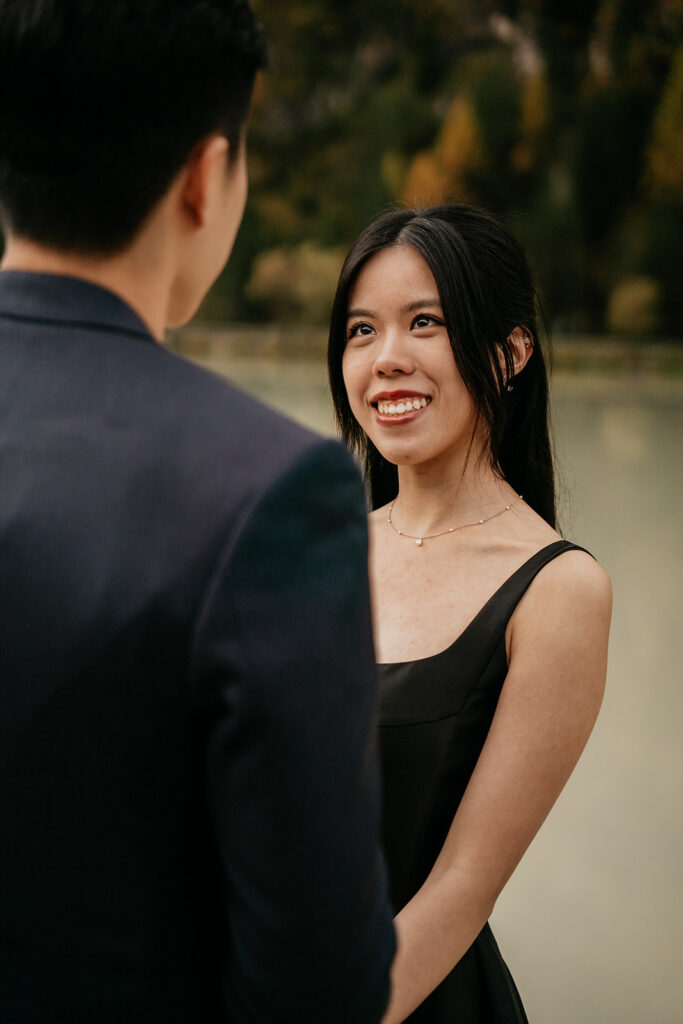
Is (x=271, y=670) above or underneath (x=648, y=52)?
underneath

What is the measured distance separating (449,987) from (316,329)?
16100mm

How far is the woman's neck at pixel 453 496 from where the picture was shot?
169 centimetres

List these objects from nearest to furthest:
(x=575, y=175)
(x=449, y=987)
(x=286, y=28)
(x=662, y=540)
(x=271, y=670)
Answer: (x=271, y=670)
(x=449, y=987)
(x=662, y=540)
(x=575, y=175)
(x=286, y=28)

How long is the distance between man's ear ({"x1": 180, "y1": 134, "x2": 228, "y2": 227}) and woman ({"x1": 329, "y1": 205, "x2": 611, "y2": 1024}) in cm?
80

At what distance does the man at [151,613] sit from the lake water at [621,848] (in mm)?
1398

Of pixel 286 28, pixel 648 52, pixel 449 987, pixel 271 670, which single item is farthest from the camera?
pixel 286 28

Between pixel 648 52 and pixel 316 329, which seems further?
pixel 316 329

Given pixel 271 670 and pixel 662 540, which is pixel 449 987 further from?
pixel 662 540

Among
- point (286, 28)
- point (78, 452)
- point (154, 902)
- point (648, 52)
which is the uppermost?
point (286, 28)

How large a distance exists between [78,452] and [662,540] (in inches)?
333

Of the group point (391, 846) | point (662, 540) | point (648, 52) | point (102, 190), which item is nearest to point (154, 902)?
point (102, 190)

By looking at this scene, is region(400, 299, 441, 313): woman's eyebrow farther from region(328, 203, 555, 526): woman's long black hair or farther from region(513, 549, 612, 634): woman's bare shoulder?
region(513, 549, 612, 634): woman's bare shoulder

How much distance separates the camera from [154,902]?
0.73 meters

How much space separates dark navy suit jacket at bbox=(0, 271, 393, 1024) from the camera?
0.68m
